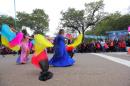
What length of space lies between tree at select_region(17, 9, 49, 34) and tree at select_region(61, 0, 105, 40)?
8.51m

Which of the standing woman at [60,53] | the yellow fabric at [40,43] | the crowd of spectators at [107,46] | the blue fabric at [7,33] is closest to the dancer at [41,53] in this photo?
the yellow fabric at [40,43]

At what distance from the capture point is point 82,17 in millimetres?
80438

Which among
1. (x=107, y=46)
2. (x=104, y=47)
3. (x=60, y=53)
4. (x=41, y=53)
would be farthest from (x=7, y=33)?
(x=107, y=46)

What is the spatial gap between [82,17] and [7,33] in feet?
221

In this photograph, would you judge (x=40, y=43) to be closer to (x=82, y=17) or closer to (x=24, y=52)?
(x=24, y=52)

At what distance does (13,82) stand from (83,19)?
2824 inches

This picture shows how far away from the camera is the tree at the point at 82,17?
79875 millimetres

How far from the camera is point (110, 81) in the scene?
30.6 feet

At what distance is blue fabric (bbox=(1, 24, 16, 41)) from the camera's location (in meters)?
13.4

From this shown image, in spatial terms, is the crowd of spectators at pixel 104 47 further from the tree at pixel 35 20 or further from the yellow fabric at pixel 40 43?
the tree at pixel 35 20

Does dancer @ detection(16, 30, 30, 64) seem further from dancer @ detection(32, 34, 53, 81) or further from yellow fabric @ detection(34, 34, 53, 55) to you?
yellow fabric @ detection(34, 34, 53, 55)

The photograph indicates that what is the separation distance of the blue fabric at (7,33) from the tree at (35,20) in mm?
72365

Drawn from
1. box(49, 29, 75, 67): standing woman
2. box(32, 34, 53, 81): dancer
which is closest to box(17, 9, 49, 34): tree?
box(49, 29, 75, 67): standing woman

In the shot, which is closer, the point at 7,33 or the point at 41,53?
the point at 41,53
